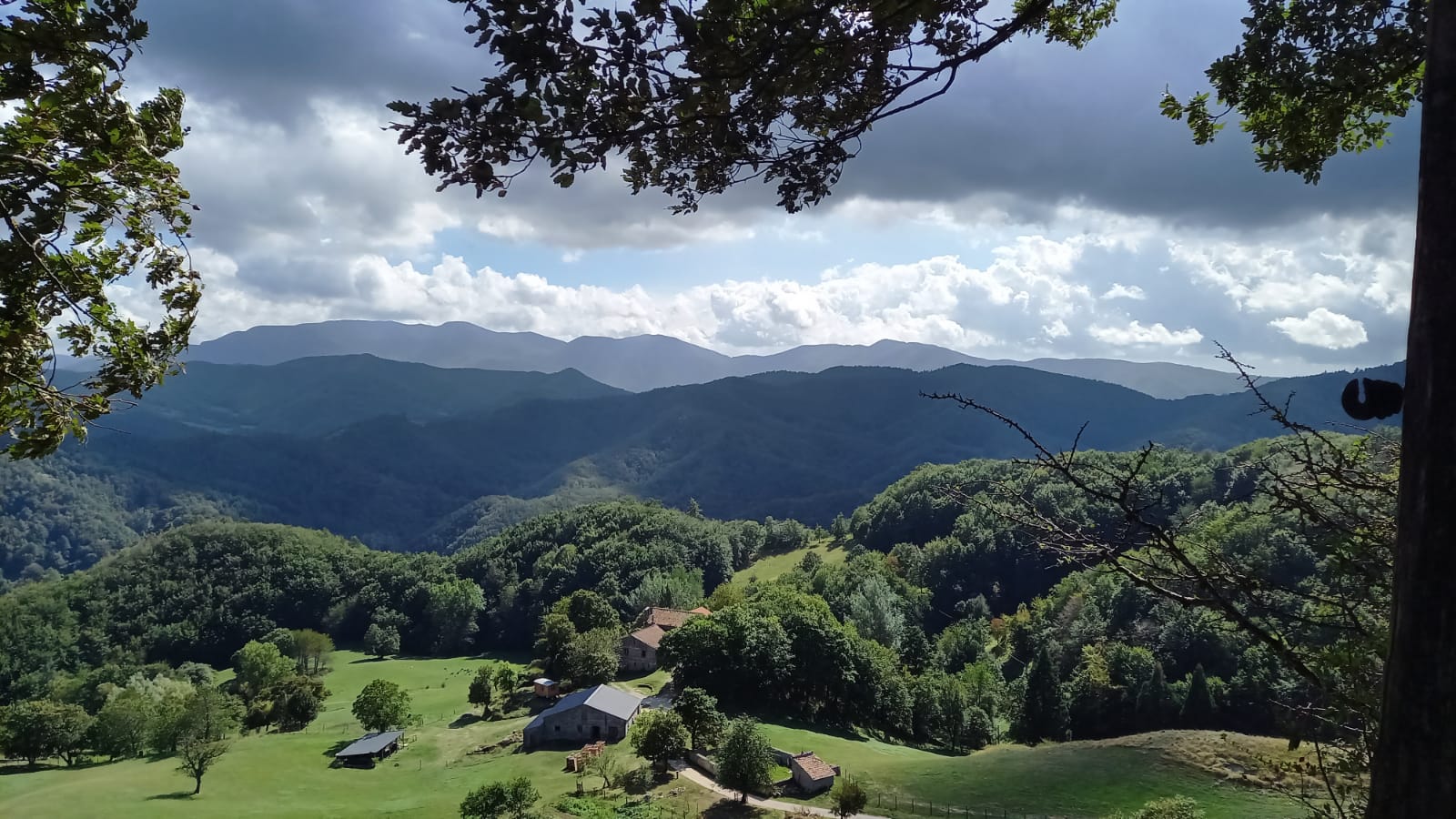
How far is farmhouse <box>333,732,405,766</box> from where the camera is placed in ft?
132

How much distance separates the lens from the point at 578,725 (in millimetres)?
40500

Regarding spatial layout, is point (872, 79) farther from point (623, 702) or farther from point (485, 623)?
point (485, 623)

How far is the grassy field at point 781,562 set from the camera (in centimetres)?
9419

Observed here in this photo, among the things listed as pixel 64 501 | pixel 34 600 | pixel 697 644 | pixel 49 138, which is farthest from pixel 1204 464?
pixel 64 501

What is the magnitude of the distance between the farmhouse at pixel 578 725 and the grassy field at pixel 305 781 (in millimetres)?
1517

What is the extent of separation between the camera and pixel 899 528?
97.2 metres

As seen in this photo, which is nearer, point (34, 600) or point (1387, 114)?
point (1387, 114)

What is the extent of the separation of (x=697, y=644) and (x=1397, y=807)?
42.6 meters

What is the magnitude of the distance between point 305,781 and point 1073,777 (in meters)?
35.1

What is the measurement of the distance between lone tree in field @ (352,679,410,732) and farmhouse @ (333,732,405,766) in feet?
5.79

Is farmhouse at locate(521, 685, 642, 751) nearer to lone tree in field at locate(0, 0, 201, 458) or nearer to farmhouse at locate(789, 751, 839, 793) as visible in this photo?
farmhouse at locate(789, 751, 839, 793)

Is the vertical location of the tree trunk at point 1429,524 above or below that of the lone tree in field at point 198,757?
above

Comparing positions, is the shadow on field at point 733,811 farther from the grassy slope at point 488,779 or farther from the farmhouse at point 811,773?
the farmhouse at point 811,773

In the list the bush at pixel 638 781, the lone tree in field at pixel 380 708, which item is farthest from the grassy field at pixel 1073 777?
the lone tree in field at pixel 380 708
